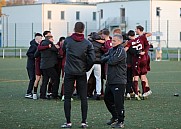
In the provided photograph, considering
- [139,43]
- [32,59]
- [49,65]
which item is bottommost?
[49,65]

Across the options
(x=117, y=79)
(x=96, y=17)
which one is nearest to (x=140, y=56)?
(x=117, y=79)

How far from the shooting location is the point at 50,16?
91.5 m

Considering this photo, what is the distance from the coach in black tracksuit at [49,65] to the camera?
1717 centimetres

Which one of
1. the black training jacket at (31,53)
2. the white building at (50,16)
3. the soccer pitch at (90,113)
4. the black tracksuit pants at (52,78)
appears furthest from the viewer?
the white building at (50,16)

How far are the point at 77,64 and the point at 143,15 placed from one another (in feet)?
230

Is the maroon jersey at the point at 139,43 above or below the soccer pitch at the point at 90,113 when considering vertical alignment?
above

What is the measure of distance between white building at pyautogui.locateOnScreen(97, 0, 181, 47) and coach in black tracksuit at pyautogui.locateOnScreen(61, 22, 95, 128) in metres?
63.9

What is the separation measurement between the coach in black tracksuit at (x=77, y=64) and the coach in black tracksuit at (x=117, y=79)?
1.51 feet

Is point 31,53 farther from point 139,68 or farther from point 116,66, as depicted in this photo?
point 116,66

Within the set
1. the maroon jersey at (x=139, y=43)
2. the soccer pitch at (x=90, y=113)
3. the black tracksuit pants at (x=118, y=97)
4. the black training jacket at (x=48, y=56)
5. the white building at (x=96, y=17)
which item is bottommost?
the soccer pitch at (x=90, y=113)

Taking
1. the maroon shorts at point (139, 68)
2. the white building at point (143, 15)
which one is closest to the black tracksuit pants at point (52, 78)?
the maroon shorts at point (139, 68)

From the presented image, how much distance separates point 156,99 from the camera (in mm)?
17234

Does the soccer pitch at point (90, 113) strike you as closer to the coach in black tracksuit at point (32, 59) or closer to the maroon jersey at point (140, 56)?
the coach in black tracksuit at point (32, 59)

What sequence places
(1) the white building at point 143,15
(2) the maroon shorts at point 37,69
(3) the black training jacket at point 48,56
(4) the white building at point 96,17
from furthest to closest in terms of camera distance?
(1) the white building at point 143,15
(4) the white building at point 96,17
(2) the maroon shorts at point 37,69
(3) the black training jacket at point 48,56
